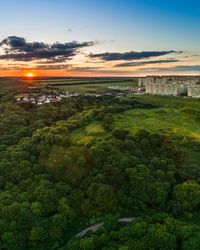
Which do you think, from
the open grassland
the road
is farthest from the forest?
the open grassland

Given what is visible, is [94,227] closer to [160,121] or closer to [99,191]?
[99,191]

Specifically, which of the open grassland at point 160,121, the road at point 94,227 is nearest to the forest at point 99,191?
the road at point 94,227

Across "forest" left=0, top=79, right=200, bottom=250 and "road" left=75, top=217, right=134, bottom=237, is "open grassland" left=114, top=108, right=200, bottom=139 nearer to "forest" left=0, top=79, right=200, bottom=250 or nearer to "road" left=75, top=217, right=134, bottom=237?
"forest" left=0, top=79, right=200, bottom=250

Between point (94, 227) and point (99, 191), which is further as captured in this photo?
point (99, 191)

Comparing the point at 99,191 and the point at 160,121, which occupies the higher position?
the point at 160,121

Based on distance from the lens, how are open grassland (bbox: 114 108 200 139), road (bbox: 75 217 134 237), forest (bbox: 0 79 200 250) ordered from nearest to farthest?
forest (bbox: 0 79 200 250) < road (bbox: 75 217 134 237) < open grassland (bbox: 114 108 200 139)

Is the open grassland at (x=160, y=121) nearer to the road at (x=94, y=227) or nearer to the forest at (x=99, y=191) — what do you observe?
the forest at (x=99, y=191)

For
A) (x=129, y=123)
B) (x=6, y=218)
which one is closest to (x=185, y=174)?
(x=6, y=218)

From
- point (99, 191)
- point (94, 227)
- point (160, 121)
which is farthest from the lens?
point (160, 121)

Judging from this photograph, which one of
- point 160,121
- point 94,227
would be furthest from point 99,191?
point 160,121
